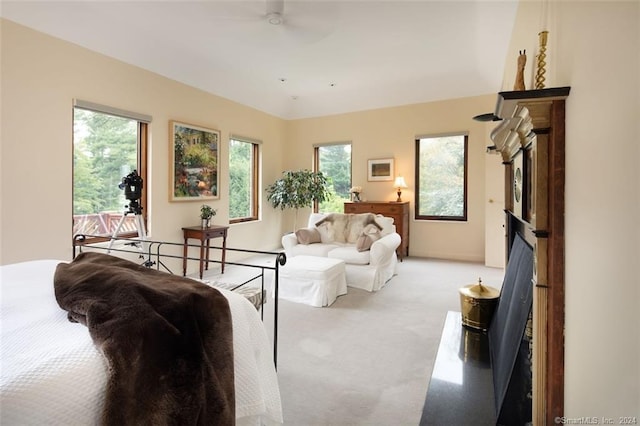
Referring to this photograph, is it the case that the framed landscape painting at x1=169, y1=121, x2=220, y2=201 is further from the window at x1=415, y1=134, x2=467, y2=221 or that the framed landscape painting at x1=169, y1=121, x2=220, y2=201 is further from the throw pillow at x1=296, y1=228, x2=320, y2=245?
the window at x1=415, y1=134, x2=467, y2=221

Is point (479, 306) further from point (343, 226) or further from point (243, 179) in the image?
point (243, 179)

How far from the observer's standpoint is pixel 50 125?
3305mm

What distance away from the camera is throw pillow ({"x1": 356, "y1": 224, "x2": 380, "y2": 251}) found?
14.0ft

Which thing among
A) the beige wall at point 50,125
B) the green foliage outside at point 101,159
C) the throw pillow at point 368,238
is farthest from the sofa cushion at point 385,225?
the green foliage outside at point 101,159

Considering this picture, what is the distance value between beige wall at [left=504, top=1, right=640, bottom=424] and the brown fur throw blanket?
1.12 metres

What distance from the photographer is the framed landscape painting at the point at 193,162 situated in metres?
4.66

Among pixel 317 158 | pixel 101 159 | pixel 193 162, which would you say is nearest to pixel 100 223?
pixel 101 159

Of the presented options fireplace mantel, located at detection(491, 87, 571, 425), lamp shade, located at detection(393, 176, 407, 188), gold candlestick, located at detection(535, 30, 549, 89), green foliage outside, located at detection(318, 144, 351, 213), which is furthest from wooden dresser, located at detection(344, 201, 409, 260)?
fireplace mantel, located at detection(491, 87, 571, 425)

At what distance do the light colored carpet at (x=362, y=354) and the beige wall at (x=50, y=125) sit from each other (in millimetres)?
2335

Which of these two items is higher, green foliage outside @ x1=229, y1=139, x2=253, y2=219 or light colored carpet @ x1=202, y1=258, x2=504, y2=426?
green foliage outside @ x1=229, y1=139, x2=253, y2=219

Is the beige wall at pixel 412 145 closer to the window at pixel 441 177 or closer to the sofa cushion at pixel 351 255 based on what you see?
the window at pixel 441 177

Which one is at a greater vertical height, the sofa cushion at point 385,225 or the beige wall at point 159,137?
the beige wall at point 159,137

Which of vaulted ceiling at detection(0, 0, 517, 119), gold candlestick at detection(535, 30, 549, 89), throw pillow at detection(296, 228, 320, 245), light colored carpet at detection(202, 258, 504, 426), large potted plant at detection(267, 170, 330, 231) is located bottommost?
light colored carpet at detection(202, 258, 504, 426)

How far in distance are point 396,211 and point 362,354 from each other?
3.71 metres
